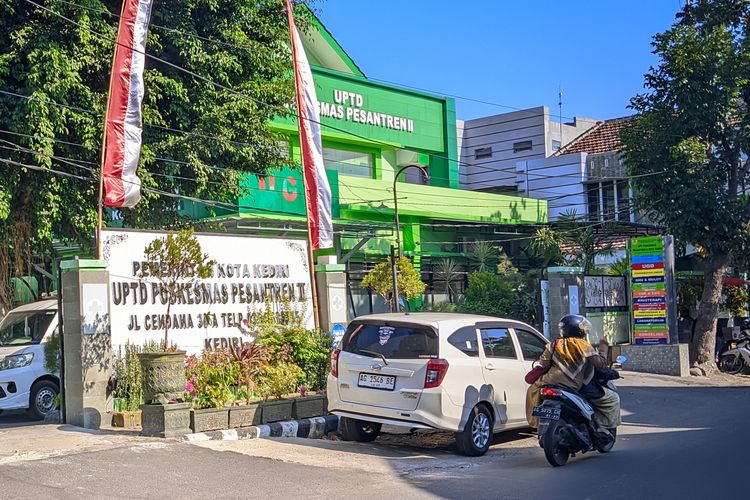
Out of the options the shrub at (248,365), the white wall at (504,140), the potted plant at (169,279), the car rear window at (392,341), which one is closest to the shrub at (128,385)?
the potted plant at (169,279)

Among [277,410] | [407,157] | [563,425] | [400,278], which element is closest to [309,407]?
[277,410]

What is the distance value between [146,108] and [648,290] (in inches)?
527

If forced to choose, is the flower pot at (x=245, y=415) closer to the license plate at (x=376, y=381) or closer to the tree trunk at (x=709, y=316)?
the license plate at (x=376, y=381)

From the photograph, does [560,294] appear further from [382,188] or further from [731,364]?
[382,188]

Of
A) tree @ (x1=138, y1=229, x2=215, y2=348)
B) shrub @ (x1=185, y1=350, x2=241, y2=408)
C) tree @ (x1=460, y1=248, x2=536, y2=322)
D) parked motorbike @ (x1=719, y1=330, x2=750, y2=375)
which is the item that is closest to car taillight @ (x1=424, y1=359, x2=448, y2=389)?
shrub @ (x1=185, y1=350, x2=241, y2=408)

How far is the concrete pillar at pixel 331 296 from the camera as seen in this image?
1620cm

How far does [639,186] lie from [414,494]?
16.0 meters

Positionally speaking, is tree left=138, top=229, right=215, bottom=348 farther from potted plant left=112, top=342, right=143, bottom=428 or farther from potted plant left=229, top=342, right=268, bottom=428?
potted plant left=229, top=342, right=268, bottom=428

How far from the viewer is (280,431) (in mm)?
12055

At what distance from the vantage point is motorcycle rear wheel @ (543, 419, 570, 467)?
31.6ft

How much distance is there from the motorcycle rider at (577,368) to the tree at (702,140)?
39.5ft

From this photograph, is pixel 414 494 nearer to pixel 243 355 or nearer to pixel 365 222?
pixel 243 355

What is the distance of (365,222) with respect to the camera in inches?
1041

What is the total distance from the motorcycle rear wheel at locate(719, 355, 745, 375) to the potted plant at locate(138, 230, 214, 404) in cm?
1480
